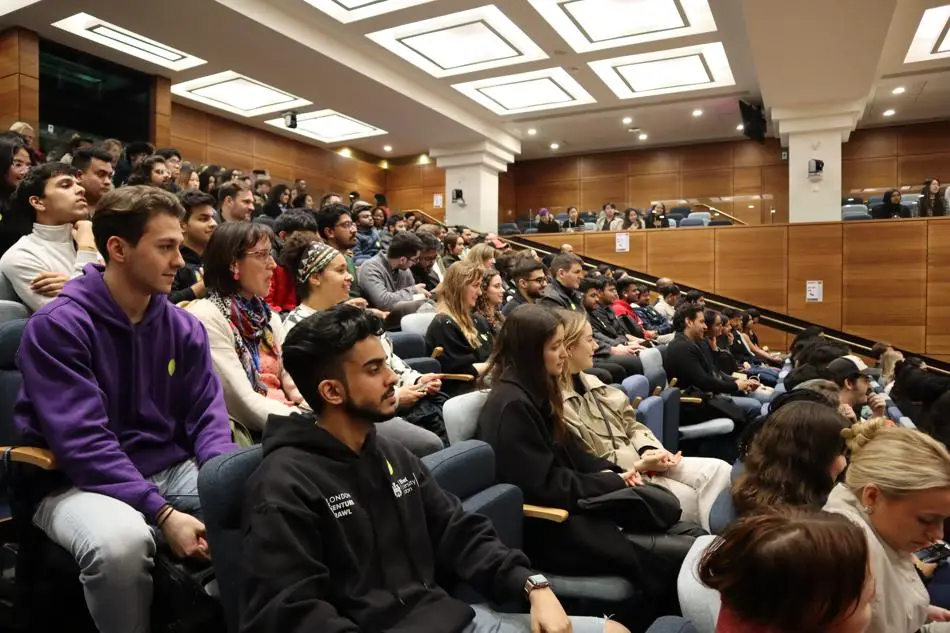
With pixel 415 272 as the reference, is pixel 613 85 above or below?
above

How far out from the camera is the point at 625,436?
2.33 m

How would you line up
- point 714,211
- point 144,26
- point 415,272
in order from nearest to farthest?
point 415,272
point 144,26
point 714,211

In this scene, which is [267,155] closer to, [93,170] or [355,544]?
[93,170]

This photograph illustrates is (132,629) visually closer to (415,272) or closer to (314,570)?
(314,570)

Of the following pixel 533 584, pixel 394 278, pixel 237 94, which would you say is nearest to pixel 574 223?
pixel 237 94

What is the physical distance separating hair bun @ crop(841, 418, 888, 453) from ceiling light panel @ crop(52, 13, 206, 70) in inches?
284

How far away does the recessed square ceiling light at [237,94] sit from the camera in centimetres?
838

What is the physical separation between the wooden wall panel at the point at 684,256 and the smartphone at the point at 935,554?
771 cm

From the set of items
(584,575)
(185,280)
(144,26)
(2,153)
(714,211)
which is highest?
(144,26)

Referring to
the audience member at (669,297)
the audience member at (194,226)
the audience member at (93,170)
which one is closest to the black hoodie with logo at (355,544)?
the audience member at (194,226)

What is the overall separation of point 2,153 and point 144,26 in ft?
12.7

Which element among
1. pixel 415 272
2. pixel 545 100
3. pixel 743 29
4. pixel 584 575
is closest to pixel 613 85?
pixel 545 100

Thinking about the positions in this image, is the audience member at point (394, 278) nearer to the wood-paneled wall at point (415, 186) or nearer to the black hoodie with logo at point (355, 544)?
the black hoodie with logo at point (355, 544)

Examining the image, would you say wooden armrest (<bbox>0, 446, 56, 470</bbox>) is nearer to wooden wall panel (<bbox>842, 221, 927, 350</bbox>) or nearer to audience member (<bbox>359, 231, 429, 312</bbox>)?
audience member (<bbox>359, 231, 429, 312</bbox>)
